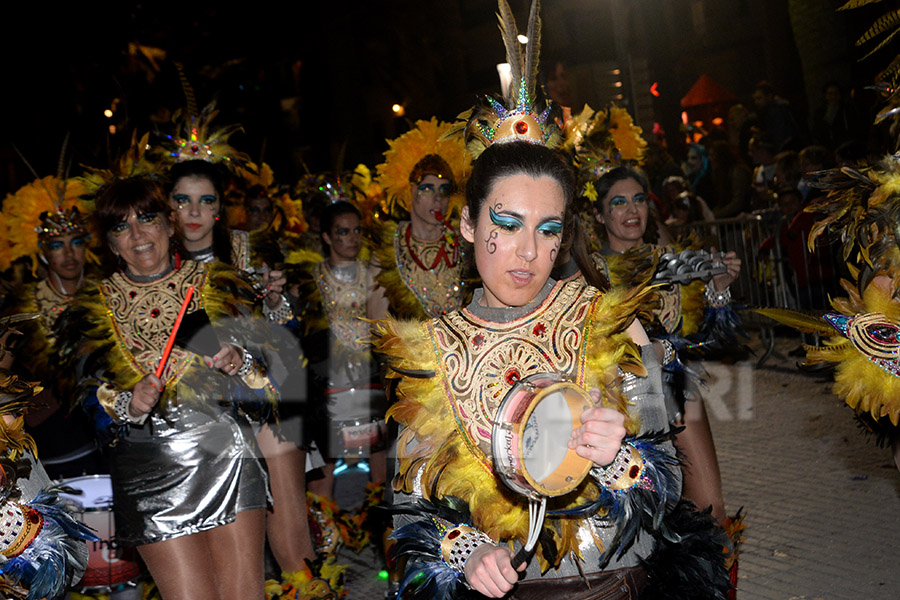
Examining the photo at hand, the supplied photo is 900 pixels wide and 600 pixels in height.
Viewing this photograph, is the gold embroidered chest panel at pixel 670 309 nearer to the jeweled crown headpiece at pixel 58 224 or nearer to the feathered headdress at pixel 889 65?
the feathered headdress at pixel 889 65

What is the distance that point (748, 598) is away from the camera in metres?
4.50

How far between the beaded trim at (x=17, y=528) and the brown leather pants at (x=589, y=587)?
4.88 feet

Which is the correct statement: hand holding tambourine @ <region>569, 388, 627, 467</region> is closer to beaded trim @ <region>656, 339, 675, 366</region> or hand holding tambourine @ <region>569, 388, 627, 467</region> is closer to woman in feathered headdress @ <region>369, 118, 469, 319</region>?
beaded trim @ <region>656, 339, 675, 366</region>

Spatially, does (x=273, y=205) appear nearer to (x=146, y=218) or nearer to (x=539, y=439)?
(x=146, y=218)

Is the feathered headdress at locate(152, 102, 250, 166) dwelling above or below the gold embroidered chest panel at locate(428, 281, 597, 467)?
above

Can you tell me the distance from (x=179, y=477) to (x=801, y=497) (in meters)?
4.09

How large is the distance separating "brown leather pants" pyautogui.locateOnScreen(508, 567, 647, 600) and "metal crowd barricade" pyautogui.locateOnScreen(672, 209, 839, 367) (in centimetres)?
716

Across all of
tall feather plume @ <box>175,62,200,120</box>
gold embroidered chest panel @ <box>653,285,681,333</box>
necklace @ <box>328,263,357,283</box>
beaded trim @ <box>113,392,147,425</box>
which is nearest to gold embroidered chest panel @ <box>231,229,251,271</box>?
tall feather plume @ <box>175,62,200,120</box>

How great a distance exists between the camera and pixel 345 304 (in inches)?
271

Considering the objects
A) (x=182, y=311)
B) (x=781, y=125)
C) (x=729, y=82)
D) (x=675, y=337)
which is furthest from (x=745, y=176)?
(x=729, y=82)

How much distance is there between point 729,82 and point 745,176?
18.1 metres

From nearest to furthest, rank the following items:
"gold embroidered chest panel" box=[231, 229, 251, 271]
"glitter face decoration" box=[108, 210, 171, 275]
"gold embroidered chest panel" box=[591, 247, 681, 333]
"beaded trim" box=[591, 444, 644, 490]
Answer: "beaded trim" box=[591, 444, 644, 490], "glitter face decoration" box=[108, 210, 171, 275], "gold embroidered chest panel" box=[591, 247, 681, 333], "gold embroidered chest panel" box=[231, 229, 251, 271]

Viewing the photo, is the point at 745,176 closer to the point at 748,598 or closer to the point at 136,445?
the point at 748,598

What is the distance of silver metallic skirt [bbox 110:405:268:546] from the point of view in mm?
3795
